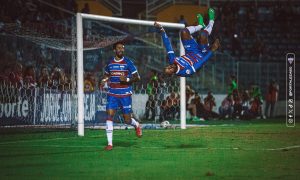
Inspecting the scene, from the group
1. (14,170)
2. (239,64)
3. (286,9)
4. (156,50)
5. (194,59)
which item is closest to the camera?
(14,170)

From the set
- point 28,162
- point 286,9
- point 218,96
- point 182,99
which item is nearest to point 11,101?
point 182,99

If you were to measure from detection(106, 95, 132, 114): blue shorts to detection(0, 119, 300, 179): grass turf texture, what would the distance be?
2.63 feet

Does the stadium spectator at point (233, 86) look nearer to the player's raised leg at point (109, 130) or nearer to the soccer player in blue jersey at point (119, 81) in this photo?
the soccer player in blue jersey at point (119, 81)

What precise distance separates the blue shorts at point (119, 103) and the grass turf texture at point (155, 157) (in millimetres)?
803

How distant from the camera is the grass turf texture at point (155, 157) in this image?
902cm

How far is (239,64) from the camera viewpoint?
30.9m

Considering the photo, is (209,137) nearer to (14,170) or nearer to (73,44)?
(73,44)

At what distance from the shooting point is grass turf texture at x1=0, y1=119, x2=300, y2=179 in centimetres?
902

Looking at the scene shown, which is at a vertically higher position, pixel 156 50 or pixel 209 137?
pixel 156 50

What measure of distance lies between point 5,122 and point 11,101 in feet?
2.27

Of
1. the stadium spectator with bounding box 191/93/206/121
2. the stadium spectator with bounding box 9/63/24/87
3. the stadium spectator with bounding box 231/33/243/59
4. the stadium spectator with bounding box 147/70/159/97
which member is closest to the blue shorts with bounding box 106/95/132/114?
the stadium spectator with bounding box 9/63/24/87

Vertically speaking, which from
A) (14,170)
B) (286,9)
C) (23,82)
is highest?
(286,9)

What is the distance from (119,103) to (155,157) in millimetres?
3092

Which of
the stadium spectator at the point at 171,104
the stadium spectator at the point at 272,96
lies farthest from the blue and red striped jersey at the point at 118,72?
the stadium spectator at the point at 272,96
